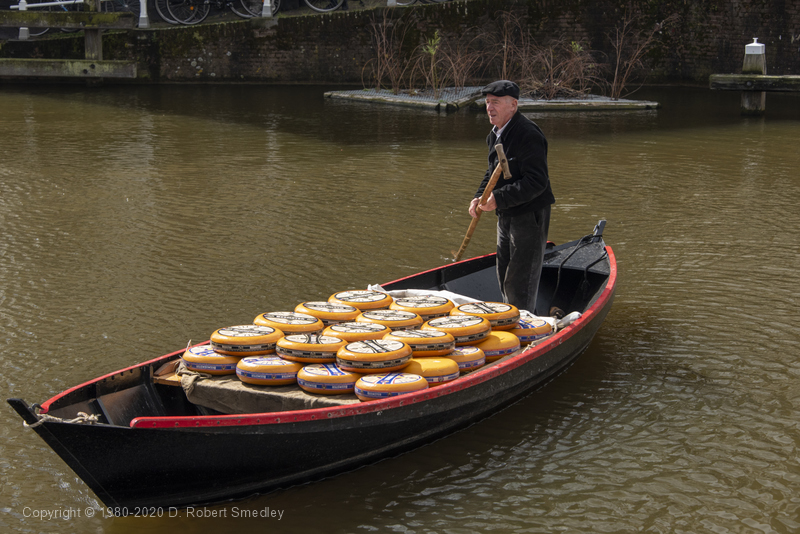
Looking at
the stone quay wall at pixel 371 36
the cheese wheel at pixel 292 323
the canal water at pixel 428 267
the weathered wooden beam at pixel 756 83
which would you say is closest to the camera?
the canal water at pixel 428 267

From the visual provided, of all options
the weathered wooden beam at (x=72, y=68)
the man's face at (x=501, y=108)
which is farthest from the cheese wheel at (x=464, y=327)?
the weathered wooden beam at (x=72, y=68)

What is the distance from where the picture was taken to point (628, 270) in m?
7.29

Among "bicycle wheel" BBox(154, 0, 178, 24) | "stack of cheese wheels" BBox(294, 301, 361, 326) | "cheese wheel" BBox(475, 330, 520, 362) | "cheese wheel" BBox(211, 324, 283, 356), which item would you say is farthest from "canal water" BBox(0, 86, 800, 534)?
"bicycle wheel" BBox(154, 0, 178, 24)

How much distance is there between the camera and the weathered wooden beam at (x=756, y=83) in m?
15.7

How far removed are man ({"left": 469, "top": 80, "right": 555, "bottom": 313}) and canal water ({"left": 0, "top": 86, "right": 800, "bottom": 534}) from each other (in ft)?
2.26

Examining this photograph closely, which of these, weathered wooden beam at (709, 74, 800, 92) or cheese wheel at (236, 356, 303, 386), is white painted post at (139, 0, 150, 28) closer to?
weathered wooden beam at (709, 74, 800, 92)

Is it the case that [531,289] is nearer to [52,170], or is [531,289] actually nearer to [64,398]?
[64,398]

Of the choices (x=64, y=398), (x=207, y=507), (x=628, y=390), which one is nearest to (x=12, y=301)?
(x=64, y=398)

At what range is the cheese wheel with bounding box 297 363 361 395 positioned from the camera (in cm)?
405

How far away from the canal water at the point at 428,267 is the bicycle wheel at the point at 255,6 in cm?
947

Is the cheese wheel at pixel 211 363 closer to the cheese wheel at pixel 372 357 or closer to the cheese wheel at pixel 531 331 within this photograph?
the cheese wheel at pixel 372 357

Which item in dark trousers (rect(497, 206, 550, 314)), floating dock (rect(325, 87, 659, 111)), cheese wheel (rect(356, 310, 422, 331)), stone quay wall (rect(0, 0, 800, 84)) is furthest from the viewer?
stone quay wall (rect(0, 0, 800, 84))

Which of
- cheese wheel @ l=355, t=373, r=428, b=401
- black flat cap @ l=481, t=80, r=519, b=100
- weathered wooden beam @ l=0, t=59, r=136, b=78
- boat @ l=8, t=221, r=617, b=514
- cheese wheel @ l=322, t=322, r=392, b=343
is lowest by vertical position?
boat @ l=8, t=221, r=617, b=514

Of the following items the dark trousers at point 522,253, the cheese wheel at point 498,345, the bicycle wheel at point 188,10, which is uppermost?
the bicycle wheel at point 188,10
